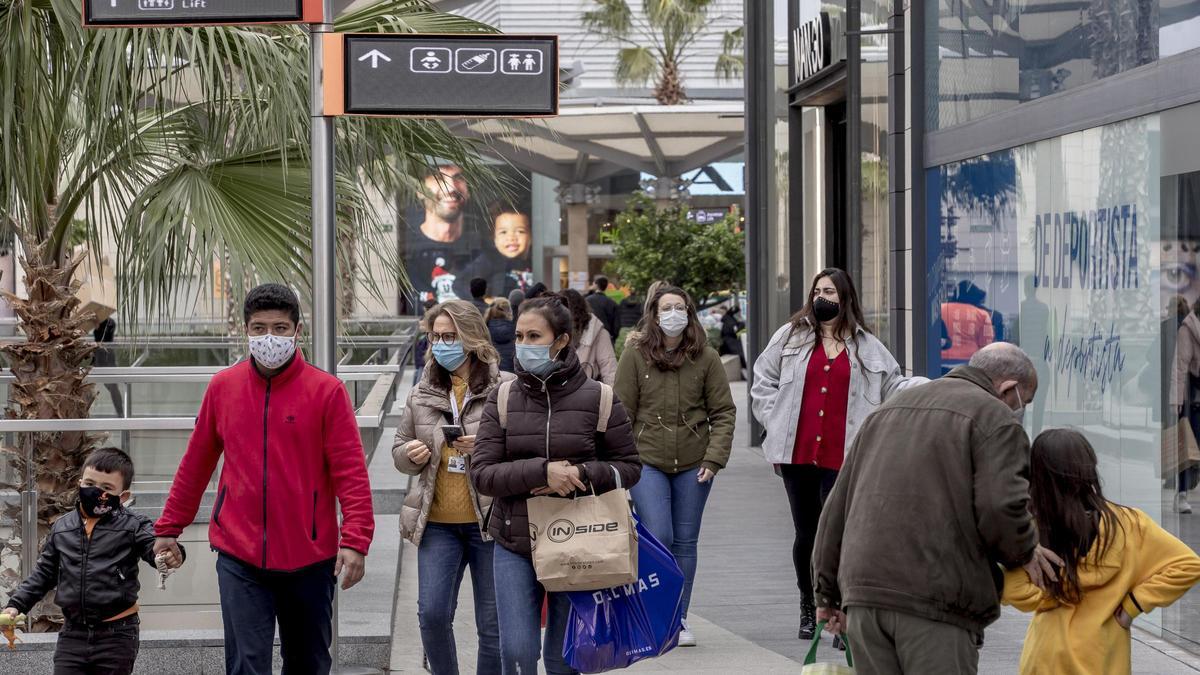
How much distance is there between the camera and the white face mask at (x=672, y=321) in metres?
7.36

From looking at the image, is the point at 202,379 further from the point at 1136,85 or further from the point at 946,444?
the point at 946,444

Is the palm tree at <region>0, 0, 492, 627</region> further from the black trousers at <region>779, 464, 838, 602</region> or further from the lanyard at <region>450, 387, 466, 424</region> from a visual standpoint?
the black trousers at <region>779, 464, 838, 602</region>

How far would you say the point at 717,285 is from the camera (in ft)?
88.0

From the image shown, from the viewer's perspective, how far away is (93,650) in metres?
5.48

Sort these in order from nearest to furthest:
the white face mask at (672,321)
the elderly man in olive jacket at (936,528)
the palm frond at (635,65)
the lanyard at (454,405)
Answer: the elderly man in olive jacket at (936,528) < the lanyard at (454,405) < the white face mask at (672,321) < the palm frond at (635,65)

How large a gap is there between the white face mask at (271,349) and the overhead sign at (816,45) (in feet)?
30.3

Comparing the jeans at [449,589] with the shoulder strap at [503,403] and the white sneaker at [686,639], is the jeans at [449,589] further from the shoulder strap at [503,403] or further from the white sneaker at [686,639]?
the white sneaker at [686,639]

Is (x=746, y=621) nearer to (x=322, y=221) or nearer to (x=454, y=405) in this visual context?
(x=454, y=405)

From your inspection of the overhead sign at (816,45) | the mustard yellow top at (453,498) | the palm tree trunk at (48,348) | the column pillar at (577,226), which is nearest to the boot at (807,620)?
the mustard yellow top at (453,498)

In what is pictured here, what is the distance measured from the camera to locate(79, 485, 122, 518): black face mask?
217 inches

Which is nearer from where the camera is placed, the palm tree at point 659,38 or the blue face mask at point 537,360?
the blue face mask at point 537,360

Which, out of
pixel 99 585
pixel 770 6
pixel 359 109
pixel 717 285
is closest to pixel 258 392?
pixel 99 585

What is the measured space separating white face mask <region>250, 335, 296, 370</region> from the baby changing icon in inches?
67.2

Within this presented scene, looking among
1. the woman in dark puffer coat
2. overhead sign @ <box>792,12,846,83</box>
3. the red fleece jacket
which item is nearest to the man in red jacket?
the red fleece jacket
